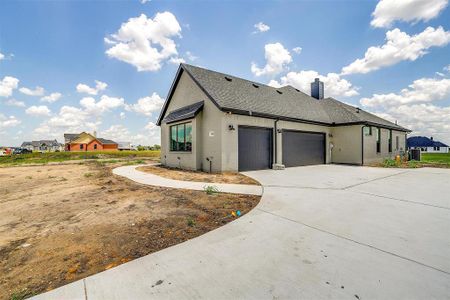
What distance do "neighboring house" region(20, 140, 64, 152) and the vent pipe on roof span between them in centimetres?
9618

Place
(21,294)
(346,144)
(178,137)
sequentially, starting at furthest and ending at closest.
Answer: (346,144) < (178,137) < (21,294)

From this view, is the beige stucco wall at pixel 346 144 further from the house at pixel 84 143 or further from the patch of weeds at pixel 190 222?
the house at pixel 84 143

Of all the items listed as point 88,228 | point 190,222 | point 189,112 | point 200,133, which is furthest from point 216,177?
point 88,228

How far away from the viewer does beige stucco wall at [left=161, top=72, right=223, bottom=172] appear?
35.6 ft

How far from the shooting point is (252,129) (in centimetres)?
1190

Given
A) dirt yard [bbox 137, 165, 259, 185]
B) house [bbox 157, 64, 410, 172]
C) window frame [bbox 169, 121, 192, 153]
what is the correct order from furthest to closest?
window frame [bbox 169, 121, 192, 153]
house [bbox 157, 64, 410, 172]
dirt yard [bbox 137, 165, 259, 185]

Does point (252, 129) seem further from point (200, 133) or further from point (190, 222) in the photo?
point (190, 222)

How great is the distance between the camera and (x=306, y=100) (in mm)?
18750

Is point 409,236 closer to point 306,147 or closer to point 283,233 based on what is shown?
point 283,233

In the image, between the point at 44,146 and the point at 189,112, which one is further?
the point at 44,146

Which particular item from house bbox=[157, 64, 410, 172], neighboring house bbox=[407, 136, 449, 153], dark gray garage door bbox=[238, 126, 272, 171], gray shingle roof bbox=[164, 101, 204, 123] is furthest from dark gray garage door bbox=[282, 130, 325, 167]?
neighboring house bbox=[407, 136, 449, 153]

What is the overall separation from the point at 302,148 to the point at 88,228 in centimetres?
1393

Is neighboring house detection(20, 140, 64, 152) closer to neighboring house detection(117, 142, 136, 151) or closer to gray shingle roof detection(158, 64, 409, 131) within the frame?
neighboring house detection(117, 142, 136, 151)

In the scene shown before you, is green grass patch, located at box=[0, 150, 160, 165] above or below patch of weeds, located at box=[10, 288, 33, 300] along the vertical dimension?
above
